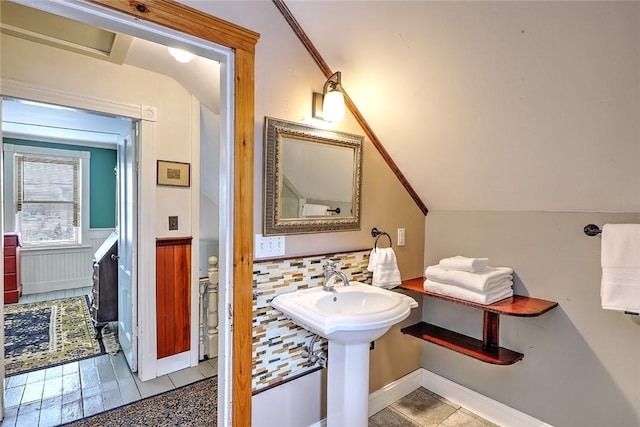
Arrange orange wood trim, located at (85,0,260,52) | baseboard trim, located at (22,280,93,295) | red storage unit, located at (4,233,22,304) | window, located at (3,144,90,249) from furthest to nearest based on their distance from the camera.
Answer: baseboard trim, located at (22,280,93,295) → window, located at (3,144,90,249) → red storage unit, located at (4,233,22,304) → orange wood trim, located at (85,0,260,52)

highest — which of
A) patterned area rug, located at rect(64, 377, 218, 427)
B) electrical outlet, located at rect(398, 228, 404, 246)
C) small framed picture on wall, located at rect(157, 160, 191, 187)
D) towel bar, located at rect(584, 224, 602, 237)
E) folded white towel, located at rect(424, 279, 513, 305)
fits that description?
small framed picture on wall, located at rect(157, 160, 191, 187)

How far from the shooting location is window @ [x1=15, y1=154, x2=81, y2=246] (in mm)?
4402

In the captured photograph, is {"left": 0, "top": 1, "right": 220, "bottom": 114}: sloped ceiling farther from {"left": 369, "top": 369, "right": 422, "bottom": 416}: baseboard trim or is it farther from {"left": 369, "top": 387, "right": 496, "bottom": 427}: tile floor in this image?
{"left": 369, "top": 387, "right": 496, "bottom": 427}: tile floor

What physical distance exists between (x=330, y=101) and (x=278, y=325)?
3.64ft

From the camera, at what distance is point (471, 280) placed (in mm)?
1728

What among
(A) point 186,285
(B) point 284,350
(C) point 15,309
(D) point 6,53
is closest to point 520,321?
(B) point 284,350

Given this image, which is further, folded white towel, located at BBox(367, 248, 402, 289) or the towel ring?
the towel ring

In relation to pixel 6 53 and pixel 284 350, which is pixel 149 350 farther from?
pixel 6 53

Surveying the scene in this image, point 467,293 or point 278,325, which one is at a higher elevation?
point 467,293

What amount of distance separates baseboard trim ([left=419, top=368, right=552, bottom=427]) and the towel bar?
3.49 ft

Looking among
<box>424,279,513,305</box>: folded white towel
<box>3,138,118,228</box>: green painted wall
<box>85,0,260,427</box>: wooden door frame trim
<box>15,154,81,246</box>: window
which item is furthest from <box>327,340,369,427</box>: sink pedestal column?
<box>15,154,81,246</box>: window

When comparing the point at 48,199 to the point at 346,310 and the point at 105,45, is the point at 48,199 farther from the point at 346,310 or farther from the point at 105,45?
the point at 346,310

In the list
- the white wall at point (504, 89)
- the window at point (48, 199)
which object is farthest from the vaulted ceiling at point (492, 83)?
the window at point (48, 199)

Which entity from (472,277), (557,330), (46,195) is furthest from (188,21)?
(46,195)
